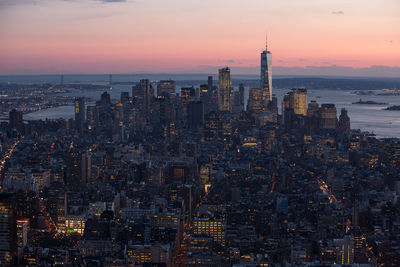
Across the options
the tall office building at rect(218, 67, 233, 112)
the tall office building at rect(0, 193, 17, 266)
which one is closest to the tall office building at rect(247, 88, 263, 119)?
the tall office building at rect(218, 67, 233, 112)

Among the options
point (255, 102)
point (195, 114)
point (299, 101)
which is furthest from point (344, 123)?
point (255, 102)

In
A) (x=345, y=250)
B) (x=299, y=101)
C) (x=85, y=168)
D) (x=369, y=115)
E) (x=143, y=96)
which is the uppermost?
(x=143, y=96)

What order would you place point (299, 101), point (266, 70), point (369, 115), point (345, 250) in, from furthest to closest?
1. point (266, 70)
2. point (369, 115)
3. point (299, 101)
4. point (345, 250)

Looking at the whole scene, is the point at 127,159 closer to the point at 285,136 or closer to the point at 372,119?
the point at 285,136

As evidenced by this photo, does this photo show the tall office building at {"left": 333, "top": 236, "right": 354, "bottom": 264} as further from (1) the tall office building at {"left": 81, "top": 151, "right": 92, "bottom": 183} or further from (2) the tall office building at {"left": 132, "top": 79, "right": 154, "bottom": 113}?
(2) the tall office building at {"left": 132, "top": 79, "right": 154, "bottom": 113}

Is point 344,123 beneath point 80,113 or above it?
beneath

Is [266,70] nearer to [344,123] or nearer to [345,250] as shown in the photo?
[344,123]

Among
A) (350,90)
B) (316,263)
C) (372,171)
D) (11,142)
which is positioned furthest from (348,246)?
(350,90)

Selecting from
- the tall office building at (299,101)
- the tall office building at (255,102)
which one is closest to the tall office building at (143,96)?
the tall office building at (255,102)
